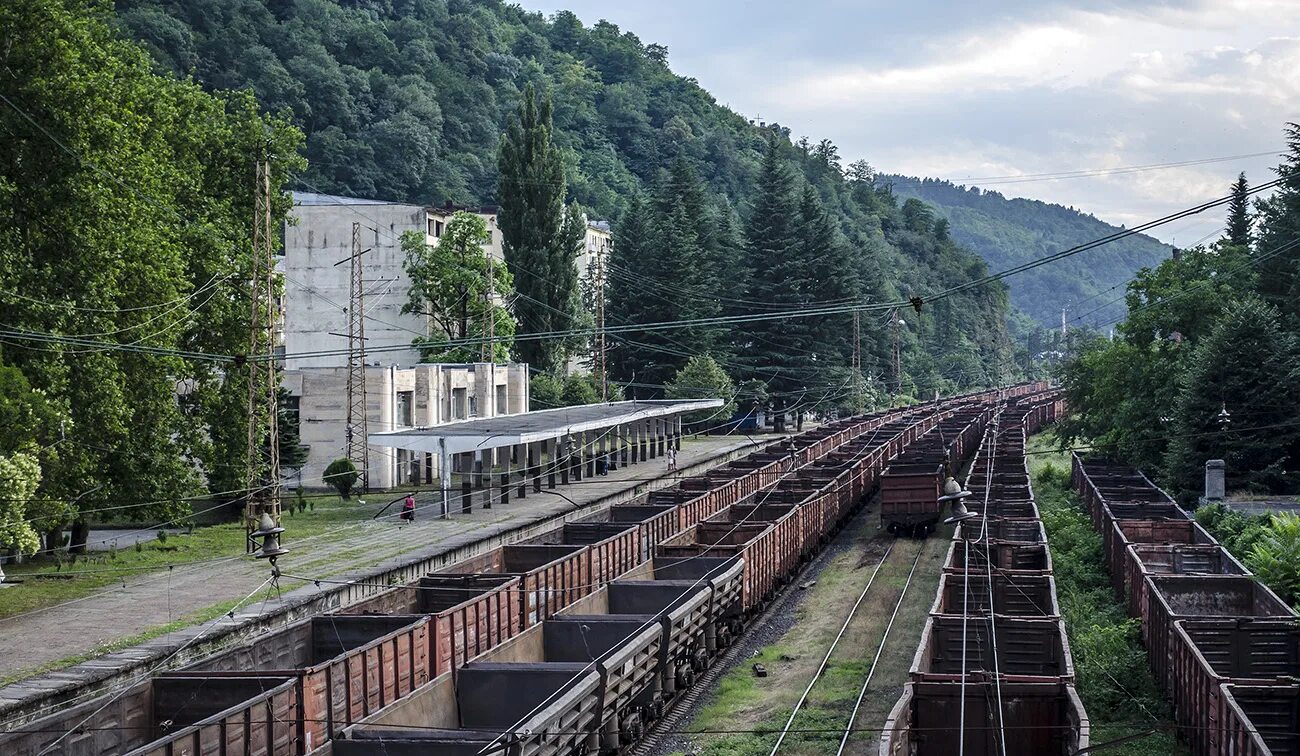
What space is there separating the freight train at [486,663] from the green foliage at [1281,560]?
1089 cm

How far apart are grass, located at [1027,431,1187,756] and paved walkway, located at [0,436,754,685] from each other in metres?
16.9

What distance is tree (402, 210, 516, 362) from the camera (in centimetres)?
7119

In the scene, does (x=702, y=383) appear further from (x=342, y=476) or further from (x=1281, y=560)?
(x=1281, y=560)

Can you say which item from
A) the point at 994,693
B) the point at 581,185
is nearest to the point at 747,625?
the point at 994,693

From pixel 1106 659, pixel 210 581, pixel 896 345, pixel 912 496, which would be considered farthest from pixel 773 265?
pixel 1106 659

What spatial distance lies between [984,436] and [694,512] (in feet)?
126

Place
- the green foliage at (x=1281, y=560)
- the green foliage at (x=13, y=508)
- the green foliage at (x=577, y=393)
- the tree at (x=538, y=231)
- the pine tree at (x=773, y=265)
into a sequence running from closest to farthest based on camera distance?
the green foliage at (x=13, y=508), the green foliage at (x=1281, y=560), the tree at (x=538, y=231), the green foliage at (x=577, y=393), the pine tree at (x=773, y=265)

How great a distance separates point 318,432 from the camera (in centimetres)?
5628

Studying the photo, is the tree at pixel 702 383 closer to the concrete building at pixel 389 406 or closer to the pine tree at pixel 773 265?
the pine tree at pixel 773 265

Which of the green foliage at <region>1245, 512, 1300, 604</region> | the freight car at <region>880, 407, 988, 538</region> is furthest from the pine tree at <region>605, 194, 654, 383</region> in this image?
the green foliage at <region>1245, 512, 1300, 604</region>

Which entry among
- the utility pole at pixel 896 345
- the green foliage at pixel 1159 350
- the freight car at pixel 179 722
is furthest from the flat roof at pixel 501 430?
the utility pole at pixel 896 345

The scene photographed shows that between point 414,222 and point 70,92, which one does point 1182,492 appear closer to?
point 70,92

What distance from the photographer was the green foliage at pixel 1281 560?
86.2 ft

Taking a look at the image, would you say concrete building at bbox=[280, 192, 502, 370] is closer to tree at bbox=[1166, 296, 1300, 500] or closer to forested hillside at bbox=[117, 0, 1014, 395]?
forested hillside at bbox=[117, 0, 1014, 395]
